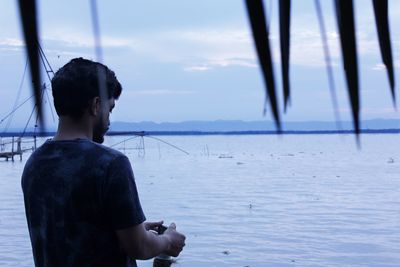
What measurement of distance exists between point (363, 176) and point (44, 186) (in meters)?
37.3

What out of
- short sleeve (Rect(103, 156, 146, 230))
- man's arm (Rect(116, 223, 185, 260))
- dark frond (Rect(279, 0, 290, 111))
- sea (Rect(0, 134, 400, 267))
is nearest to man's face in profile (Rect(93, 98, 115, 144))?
short sleeve (Rect(103, 156, 146, 230))

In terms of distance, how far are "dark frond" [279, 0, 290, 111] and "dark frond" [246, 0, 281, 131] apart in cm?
2

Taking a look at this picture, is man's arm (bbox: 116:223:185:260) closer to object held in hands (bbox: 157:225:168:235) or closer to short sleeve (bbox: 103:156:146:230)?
short sleeve (bbox: 103:156:146:230)

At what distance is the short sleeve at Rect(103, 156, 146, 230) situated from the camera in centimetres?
168

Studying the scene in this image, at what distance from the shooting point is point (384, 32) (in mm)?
392

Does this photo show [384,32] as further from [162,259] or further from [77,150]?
[162,259]

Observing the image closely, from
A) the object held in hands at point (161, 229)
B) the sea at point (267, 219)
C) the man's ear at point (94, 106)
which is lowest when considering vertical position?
the sea at point (267, 219)

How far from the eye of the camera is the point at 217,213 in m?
20.6

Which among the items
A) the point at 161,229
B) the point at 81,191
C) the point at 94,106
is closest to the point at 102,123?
the point at 94,106

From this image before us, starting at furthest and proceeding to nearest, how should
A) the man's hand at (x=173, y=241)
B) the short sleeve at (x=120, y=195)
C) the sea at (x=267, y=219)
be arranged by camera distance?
1. the sea at (x=267, y=219)
2. the man's hand at (x=173, y=241)
3. the short sleeve at (x=120, y=195)

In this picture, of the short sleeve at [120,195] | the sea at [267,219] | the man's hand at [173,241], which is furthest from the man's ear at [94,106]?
the sea at [267,219]

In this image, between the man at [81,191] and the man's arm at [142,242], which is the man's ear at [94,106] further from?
the man's arm at [142,242]

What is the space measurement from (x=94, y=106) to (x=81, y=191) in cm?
23

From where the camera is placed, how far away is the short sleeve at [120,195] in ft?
5.53
